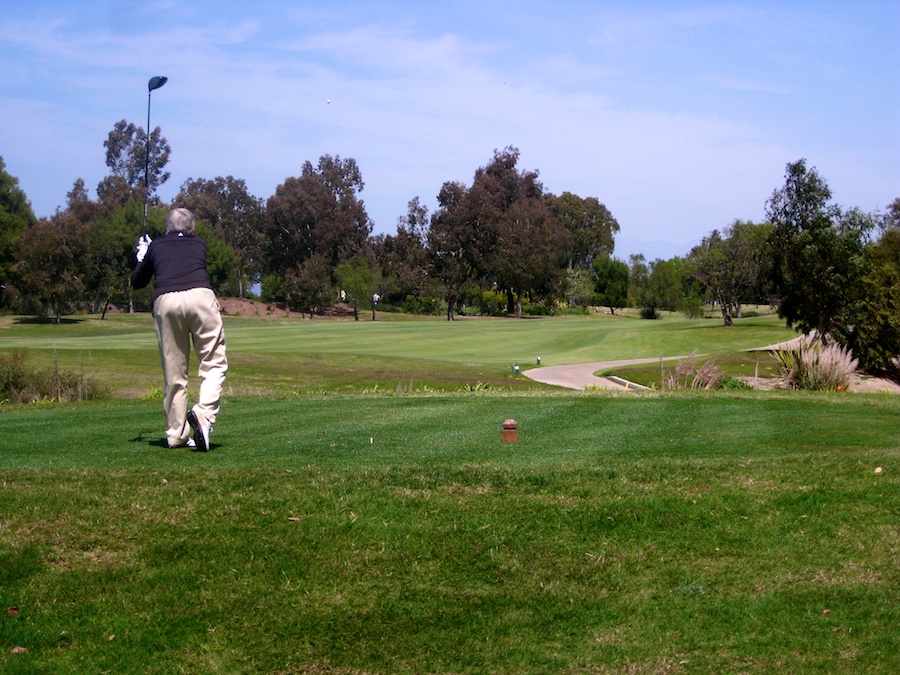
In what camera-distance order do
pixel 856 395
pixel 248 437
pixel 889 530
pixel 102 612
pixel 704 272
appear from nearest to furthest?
1. pixel 102 612
2. pixel 889 530
3. pixel 248 437
4. pixel 856 395
5. pixel 704 272

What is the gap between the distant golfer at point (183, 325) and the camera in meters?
8.33

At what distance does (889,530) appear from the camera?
632 centimetres

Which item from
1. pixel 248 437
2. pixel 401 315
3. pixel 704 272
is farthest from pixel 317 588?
pixel 401 315

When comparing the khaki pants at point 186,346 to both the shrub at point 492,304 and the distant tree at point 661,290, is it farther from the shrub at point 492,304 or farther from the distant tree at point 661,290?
the shrub at point 492,304

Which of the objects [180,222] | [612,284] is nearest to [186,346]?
[180,222]

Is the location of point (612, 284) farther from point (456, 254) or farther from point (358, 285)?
point (358, 285)

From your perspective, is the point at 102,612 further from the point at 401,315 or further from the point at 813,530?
the point at 401,315

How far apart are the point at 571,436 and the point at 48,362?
24.4 meters

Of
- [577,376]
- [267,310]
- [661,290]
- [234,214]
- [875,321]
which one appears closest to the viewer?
[875,321]

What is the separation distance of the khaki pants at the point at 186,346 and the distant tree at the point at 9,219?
65.2 meters

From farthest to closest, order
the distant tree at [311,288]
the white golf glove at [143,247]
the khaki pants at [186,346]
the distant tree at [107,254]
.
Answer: the distant tree at [311,288]
the distant tree at [107,254]
the white golf glove at [143,247]
the khaki pants at [186,346]

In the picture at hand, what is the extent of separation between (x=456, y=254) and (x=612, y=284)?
19431 millimetres

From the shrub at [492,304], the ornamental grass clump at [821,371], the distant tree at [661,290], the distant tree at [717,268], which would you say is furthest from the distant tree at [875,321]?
the shrub at [492,304]

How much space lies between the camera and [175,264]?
8.50 metres
